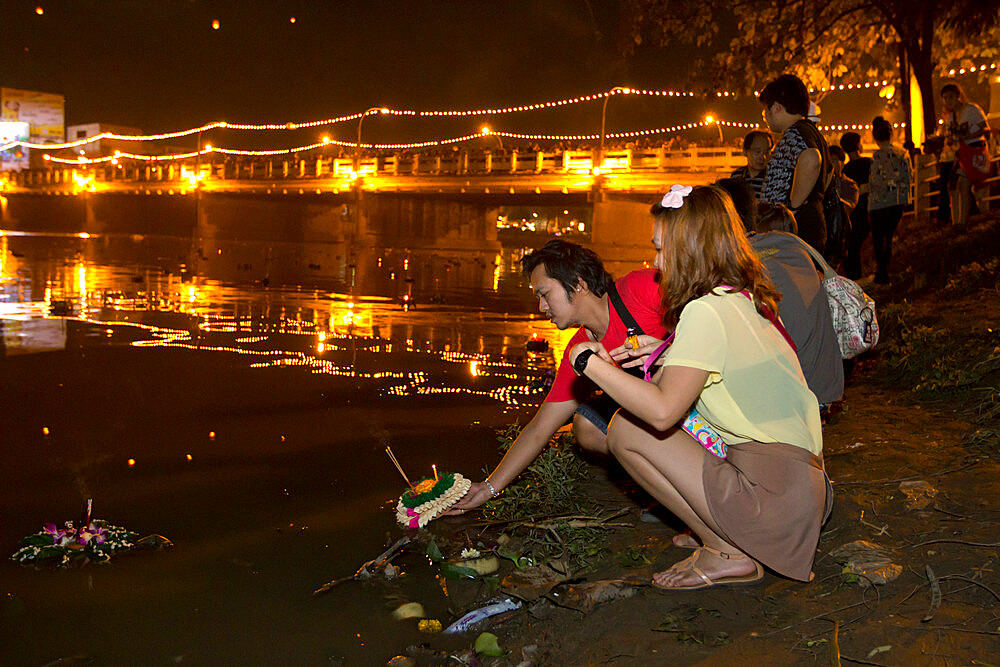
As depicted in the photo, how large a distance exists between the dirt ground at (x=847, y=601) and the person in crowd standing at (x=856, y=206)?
580 cm

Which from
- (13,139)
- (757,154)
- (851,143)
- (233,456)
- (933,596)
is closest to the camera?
(933,596)

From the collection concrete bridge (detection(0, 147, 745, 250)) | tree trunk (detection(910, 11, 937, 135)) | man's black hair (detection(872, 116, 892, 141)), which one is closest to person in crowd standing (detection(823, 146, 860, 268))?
man's black hair (detection(872, 116, 892, 141))

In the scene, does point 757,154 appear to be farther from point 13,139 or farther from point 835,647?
point 13,139

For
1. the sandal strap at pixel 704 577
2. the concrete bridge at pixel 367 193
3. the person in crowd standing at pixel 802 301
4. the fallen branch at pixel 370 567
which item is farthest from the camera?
the concrete bridge at pixel 367 193

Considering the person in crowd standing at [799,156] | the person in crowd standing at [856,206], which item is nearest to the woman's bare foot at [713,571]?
the person in crowd standing at [799,156]

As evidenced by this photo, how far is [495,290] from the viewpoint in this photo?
17516 millimetres

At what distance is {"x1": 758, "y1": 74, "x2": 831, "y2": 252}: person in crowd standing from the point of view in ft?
17.4

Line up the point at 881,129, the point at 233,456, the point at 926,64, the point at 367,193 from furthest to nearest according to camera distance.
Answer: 1. the point at 367,193
2. the point at 926,64
3. the point at 881,129
4. the point at 233,456

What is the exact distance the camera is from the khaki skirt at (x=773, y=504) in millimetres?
2812

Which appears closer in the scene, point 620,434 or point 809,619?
point 809,619

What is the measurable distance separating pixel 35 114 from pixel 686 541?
5543 inches

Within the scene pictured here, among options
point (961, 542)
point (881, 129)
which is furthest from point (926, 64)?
point (961, 542)

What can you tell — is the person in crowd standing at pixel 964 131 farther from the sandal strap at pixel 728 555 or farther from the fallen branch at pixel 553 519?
the sandal strap at pixel 728 555

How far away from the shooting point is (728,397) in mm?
2883
